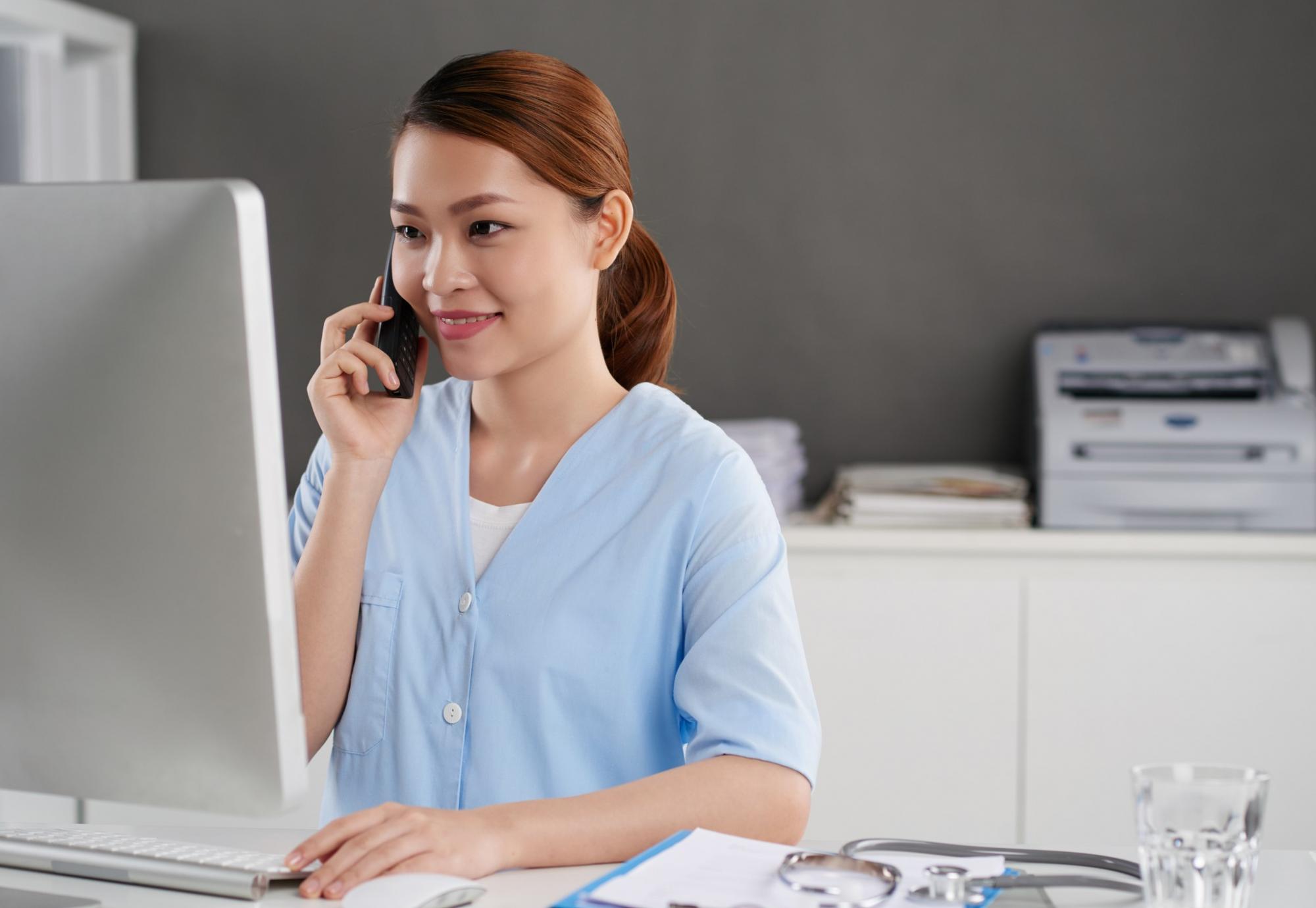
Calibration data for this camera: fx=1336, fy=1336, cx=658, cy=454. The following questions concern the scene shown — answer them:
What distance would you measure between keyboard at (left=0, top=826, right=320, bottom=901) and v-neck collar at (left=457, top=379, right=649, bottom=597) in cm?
37

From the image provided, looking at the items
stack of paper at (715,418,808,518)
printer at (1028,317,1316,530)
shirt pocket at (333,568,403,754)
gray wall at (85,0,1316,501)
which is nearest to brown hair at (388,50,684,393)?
shirt pocket at (333,568,403,754)

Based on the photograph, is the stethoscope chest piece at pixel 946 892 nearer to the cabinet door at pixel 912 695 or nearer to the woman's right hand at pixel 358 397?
the woman's right hand at pixel 358 397

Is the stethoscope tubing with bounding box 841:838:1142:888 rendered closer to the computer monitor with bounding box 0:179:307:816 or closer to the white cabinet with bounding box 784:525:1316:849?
the computer monitor with bounding box 0:179:307:816

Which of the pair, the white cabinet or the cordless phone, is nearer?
the cordless phone

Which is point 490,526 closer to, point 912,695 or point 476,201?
point 476,201

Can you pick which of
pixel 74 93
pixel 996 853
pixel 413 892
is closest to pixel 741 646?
pixel 996 853

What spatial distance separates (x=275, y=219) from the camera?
2791 mm

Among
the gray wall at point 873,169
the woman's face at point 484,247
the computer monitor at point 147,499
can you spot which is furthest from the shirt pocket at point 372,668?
the gray wall at point 873,169

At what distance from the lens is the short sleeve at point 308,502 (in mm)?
1416

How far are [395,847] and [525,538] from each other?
409 mm

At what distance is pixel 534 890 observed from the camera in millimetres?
948

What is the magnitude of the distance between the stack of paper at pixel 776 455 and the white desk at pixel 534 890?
133 cm

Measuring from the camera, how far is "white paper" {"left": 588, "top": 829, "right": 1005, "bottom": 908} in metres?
0.83

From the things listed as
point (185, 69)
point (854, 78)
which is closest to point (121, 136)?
point (185, 69)
